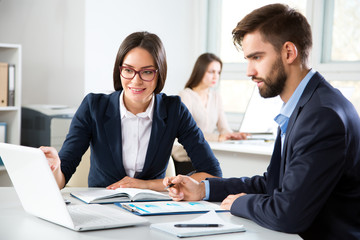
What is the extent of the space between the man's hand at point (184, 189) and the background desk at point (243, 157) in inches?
63.8

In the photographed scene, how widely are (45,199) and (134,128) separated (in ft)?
2.70

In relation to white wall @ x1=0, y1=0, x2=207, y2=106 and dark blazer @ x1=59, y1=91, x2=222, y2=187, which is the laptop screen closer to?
white wall @ x1=0, y1=0, x2=207, y2=106

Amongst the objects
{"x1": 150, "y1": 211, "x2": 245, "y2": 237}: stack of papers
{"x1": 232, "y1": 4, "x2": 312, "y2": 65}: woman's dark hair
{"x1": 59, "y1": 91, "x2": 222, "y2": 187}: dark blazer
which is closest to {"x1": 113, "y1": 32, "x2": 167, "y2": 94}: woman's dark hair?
{"x1": 59, "y1": 91, "x2": 222, "y2": 187}: dark blazer

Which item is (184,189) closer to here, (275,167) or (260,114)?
(275,167)

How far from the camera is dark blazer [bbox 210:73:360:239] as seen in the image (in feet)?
4.16

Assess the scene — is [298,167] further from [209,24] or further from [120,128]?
[209,24]

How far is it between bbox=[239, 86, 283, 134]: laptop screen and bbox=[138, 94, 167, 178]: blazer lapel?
1.66 m

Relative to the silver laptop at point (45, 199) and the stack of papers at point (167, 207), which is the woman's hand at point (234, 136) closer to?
the stack of papers at point (167, 207)

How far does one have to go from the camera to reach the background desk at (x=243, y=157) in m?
3.33

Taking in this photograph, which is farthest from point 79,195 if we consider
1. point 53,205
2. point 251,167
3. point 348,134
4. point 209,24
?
point 209,24

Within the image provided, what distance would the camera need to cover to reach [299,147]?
1305mm

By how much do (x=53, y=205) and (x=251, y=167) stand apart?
2.31 metres

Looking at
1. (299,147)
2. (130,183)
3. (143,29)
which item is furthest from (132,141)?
(143,29)

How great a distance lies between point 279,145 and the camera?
1605 mm
